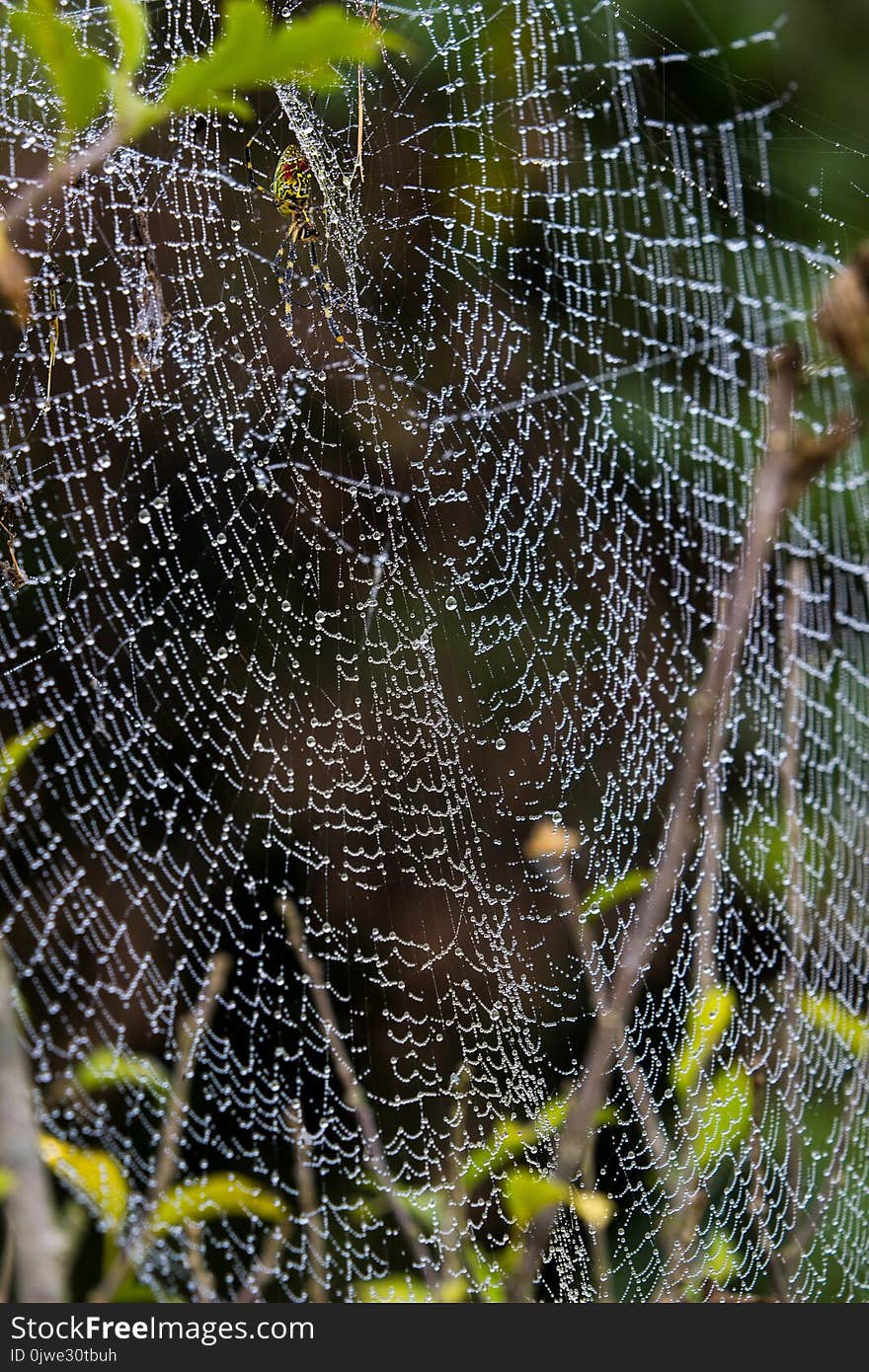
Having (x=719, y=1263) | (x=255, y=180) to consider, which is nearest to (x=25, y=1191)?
(x=719, y=1263)

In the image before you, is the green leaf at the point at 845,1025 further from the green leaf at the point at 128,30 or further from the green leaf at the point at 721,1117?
the green leaf at the point at 128,30

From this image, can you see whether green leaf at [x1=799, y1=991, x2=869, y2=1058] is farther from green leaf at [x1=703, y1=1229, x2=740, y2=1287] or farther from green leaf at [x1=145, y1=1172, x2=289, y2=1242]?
green leaf at [x1=145, y1=1172, x2=289, y2=1242]

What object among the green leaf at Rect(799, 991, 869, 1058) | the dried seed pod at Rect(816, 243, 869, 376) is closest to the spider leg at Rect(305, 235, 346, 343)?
the green leaf at Rect(799, 991, 869, 1058)

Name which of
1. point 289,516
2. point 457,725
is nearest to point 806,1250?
point 457,725

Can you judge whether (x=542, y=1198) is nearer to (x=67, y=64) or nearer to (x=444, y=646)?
(x=67, y=64)

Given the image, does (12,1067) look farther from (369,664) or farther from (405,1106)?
(405,1106)

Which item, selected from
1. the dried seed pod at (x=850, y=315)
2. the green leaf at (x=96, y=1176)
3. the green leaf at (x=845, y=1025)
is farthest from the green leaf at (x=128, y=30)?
the green leaf at (x=845, y=1025)

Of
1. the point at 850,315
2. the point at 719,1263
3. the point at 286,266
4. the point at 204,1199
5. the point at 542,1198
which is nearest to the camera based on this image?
the point at 850,315
